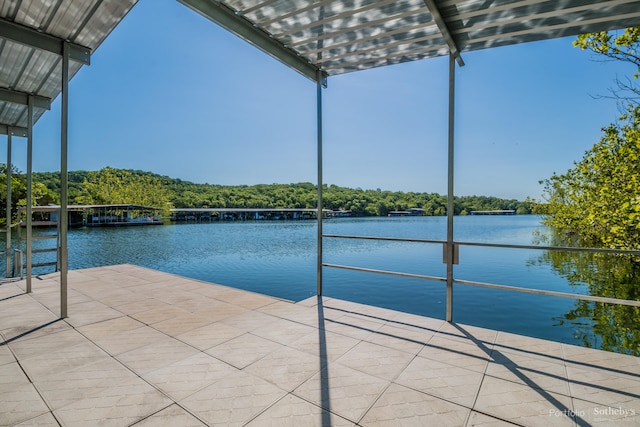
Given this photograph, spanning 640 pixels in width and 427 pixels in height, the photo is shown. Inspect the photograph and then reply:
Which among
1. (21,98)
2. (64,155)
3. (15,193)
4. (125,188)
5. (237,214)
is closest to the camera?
(64,155)

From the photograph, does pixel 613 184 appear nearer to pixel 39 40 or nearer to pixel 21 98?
pixel 39 40

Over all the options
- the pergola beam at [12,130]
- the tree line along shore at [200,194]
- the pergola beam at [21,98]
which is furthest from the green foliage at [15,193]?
the pergola beam at [21,98]

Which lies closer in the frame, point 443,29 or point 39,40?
point 443,29

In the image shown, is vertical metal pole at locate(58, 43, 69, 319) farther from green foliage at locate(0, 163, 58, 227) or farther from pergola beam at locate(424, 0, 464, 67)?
green foliage at locate(0, 163, 58, 227)

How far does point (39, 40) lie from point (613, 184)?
9.06 m

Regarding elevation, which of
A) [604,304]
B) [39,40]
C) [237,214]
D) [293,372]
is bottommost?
[604,304]

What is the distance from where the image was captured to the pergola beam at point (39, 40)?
2.70 m

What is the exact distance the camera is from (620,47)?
17.0 ft

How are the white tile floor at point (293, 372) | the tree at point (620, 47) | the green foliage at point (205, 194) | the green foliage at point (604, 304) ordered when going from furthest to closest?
the green foliage at point (205, 194), the tree at point (620, 47), the green foliage at point (604, 304), the white tile floor at point (293, 372)

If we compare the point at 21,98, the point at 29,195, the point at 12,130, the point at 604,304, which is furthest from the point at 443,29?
the point at 604,304

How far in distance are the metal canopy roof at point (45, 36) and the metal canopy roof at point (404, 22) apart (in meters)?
1.02

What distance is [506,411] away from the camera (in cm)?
155

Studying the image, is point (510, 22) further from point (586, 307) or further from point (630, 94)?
point (586, 307)

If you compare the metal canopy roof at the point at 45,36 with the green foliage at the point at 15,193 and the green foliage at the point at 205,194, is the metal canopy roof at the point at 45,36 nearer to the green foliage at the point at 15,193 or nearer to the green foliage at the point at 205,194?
the green foliage at the point at 15,193
